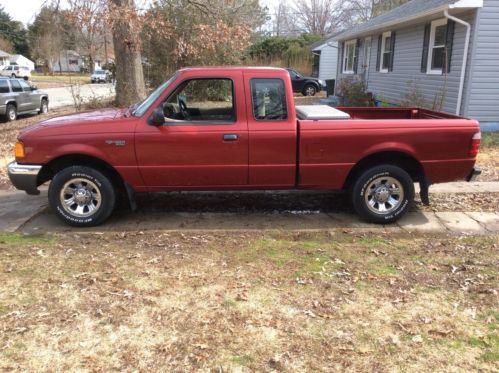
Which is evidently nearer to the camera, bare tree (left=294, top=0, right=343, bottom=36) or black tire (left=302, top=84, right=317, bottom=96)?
black tire (left=302, top=84, right=317, bottom=96)

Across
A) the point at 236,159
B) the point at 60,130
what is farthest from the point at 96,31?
the point at 236,159

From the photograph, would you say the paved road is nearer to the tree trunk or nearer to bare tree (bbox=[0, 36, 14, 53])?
the tree trunk

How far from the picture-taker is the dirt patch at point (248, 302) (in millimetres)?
3229

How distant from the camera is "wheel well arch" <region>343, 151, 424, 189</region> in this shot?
582 cm

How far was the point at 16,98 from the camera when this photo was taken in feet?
55.8

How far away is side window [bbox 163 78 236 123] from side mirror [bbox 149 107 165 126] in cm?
16

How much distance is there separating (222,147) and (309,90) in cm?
2390

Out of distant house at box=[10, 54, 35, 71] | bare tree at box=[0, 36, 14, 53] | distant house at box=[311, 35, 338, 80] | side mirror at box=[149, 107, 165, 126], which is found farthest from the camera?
bare tree at box=[0, 36, 14, 53]

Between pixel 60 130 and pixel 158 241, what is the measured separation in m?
1.72

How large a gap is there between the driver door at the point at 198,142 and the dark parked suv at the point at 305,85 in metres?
22.9

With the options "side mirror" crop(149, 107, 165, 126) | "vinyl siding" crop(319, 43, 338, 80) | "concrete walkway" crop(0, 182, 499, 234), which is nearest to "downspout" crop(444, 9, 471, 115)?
"concrete walkway" crop(0, 182, 499, 234)

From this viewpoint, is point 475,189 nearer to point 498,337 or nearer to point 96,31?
point 498,337

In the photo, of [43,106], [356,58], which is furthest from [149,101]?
[356,58]

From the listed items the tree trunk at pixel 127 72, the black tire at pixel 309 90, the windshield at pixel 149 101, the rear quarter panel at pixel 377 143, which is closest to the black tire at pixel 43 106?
the tree trunk at pixel 127 72
